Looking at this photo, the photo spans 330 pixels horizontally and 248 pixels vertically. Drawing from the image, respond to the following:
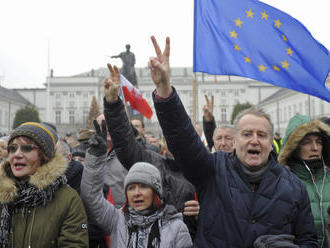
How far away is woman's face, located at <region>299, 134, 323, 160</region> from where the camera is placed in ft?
9.83

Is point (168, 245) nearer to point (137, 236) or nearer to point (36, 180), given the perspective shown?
point (137, 236)

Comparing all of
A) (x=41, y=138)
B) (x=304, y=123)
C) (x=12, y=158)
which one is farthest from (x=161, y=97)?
(x=304, y=123)

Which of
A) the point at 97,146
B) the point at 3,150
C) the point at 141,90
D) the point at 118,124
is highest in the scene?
the point at 141,90

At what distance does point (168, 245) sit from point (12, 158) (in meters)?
1.08

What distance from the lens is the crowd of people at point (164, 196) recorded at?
2098 mm

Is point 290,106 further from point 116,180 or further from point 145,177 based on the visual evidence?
point 145,177

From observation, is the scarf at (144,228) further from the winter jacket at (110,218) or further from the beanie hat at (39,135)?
the beanie hat at (39,135)

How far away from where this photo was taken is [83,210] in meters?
2.38

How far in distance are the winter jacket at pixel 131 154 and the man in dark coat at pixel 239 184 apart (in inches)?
22.0

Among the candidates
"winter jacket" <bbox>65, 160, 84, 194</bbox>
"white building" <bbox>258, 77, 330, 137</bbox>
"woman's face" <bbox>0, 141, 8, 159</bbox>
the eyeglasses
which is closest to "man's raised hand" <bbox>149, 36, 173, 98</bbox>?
the eyeglasses

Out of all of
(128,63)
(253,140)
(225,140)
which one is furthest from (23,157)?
(128,63)

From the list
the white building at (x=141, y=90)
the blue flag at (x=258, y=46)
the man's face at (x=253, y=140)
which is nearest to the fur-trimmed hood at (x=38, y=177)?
the man's face at (x=253, y=140)

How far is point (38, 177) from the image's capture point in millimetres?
2297

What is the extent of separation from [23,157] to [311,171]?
80.3 inches
